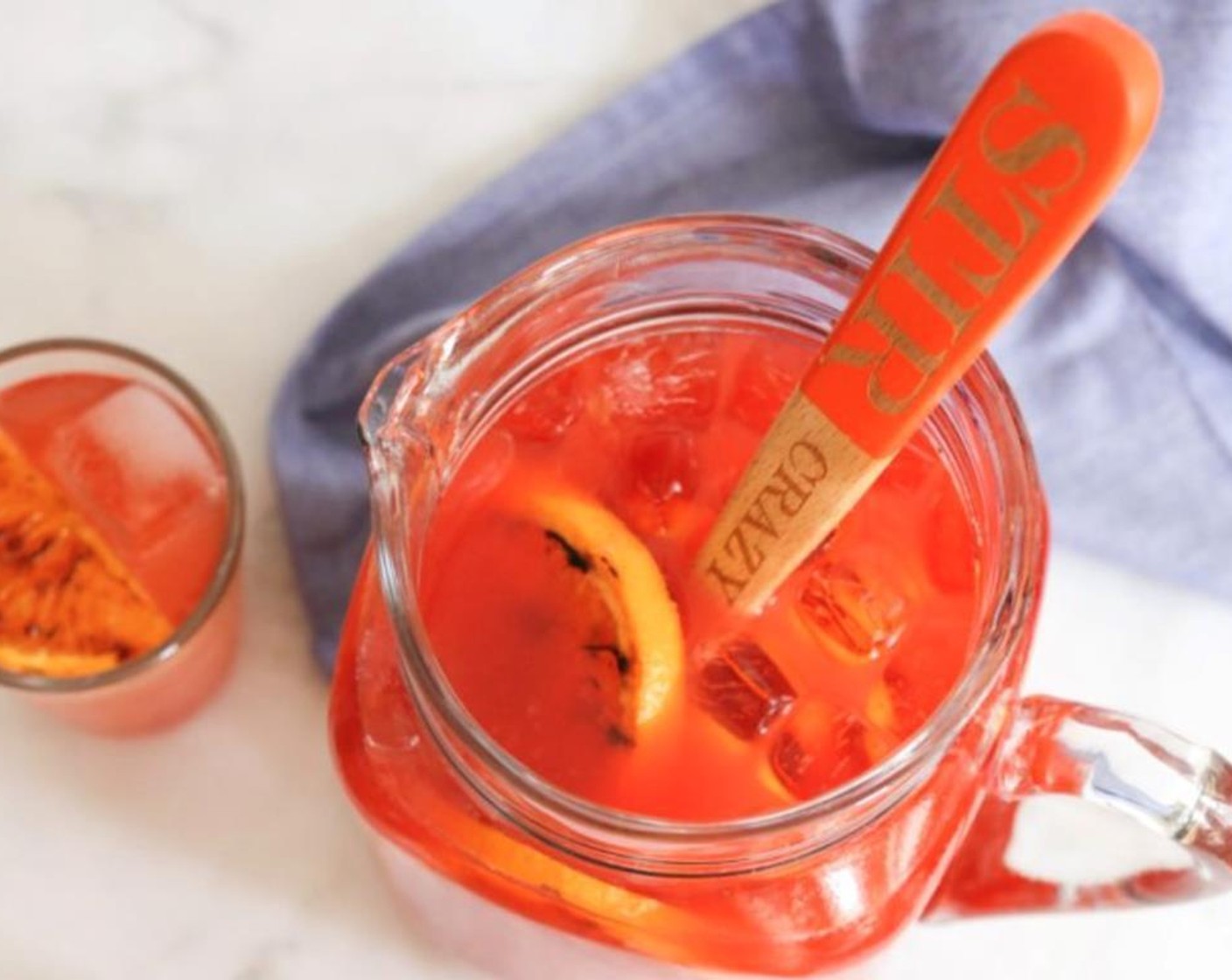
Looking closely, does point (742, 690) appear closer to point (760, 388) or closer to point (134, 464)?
point (760, 388)

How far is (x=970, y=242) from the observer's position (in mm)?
348

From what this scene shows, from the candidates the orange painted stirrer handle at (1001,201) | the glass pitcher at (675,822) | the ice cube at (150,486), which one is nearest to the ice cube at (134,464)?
the ice cube at (150,486)

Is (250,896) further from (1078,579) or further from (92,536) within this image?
(1078,579)

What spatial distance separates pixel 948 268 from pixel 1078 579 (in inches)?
17.4

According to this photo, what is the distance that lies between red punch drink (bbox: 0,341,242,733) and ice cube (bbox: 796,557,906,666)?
28 centimetres

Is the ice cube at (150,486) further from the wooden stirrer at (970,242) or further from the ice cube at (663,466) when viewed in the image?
the wooden stirrer at (970,242)

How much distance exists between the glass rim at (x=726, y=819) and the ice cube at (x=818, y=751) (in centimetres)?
3

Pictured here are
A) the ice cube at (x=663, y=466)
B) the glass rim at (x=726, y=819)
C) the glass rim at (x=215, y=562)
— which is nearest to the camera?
the glass rim at (x=726, y=819)

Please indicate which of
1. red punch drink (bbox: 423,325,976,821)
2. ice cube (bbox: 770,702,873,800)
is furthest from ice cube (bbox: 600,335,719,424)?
ice cube (bbox: 770,702,873,800)

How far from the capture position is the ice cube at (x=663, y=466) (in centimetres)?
56

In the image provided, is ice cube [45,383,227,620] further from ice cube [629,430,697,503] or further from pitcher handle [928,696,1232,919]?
pitcher handle [928,696,1232,919]

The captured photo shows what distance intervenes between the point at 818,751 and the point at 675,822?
0.22ft

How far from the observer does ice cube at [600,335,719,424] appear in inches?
23.0

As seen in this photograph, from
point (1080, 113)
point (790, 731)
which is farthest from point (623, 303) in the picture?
point (1080, 113)
